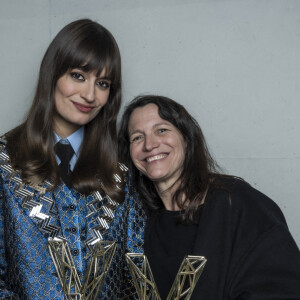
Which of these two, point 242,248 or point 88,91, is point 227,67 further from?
point 242,248

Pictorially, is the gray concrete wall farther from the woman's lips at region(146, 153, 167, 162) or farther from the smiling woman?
the woman's lips at region(146, 153, 167, 162)

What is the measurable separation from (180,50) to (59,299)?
1229mm

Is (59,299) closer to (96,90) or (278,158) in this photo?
(96,90)

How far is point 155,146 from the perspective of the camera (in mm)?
1564

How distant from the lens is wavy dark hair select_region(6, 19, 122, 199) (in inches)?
58.8

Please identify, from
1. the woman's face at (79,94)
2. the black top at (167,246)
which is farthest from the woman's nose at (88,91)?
the black top at (167,246)

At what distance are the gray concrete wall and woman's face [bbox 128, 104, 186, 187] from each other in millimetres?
403

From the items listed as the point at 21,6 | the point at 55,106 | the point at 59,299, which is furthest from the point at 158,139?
the point at 21,6

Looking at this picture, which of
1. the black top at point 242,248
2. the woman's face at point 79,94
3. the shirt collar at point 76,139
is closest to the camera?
the black top at point 242,248

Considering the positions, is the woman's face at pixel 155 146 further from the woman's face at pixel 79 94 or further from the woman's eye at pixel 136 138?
the woman's face at pixel 79 94

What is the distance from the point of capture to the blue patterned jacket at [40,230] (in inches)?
55.0

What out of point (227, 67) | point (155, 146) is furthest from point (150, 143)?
point (227, 67)

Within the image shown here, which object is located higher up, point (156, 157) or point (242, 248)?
point (156, 157)

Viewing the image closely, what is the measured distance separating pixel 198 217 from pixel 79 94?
62cm
